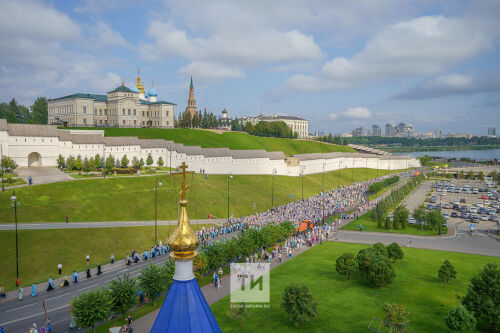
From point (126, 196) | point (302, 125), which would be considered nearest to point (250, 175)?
point (126, 196)

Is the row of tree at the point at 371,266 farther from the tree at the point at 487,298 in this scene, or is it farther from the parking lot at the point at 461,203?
the parking lot at the point at 461,203

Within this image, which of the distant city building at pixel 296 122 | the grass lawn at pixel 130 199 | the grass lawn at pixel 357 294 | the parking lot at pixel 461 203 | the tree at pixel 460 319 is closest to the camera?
the tree at pixel 460 319

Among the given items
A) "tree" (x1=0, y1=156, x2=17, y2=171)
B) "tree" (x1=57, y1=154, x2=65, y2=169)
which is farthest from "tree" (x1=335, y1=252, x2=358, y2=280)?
"tree" (x1=57, y1=154, x2=65, y2=169)

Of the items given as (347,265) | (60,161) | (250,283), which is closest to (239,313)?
(250,283)

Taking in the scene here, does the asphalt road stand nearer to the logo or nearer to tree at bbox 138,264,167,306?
tree at bbox 138,264,167,306

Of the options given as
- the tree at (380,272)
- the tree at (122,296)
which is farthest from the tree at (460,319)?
the tree at (122,296)
